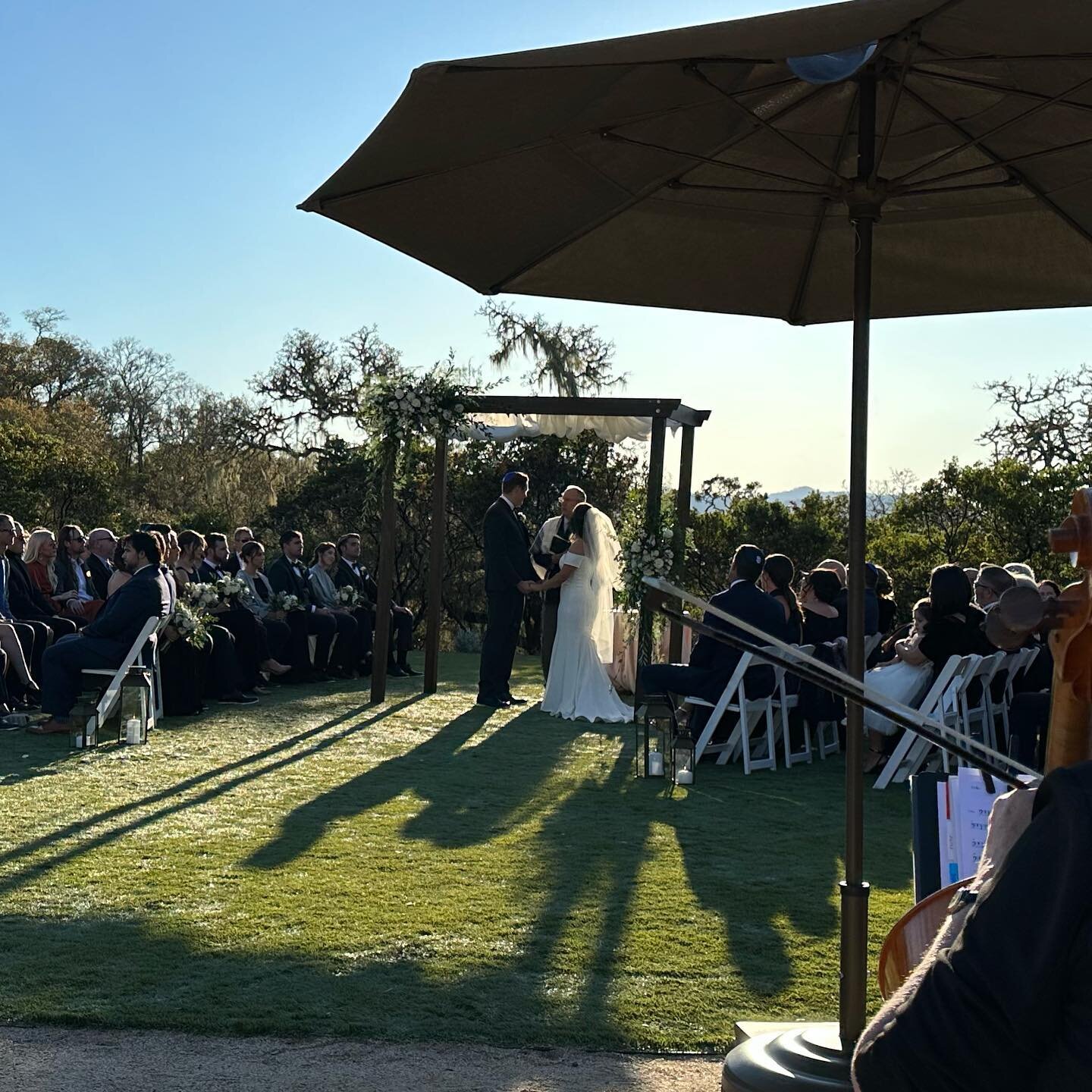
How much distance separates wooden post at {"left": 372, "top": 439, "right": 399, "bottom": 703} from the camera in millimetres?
13555

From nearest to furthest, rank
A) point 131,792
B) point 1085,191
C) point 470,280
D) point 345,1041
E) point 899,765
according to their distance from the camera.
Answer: point 345,1041 → point 1085,191 → point 470,280 → point 131,792 → point 899,765

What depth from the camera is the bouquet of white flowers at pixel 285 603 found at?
15586 mm

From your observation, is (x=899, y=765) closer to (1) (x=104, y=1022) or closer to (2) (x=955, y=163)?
(2) (x=955, y=163)

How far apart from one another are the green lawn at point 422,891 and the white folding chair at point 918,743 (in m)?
0.22

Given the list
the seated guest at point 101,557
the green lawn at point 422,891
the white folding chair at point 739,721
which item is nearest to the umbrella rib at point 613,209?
the green lawn at point 422,891

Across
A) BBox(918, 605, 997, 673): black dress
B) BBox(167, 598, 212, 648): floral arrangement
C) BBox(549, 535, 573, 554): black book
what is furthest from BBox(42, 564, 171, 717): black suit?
BBox(918, 605, 997, 673): black dress

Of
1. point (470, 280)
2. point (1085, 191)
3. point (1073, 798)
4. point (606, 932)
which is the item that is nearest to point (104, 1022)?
point (606, 932)

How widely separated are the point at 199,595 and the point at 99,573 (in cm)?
188

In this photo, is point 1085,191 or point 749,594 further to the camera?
point 749,594

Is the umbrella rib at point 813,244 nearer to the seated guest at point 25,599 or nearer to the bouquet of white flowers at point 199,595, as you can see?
the bouquet of white flowers at point 199,595

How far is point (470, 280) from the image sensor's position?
5.13 m

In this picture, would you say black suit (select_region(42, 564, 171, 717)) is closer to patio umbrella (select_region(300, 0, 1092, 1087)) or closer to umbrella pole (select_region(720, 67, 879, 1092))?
patio umbrella (select_region(300, 0, 1092, 1087))

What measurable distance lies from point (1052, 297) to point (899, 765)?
496 centimetres

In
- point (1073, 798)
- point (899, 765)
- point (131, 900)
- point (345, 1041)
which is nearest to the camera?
point (1073, 798)
